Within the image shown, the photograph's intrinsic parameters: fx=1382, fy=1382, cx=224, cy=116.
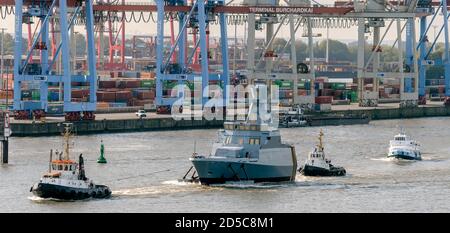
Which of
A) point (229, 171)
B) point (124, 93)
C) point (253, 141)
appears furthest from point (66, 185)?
point (124, 93)

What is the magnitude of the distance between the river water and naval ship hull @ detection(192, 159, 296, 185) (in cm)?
49

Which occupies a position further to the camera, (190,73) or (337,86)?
(337,86)

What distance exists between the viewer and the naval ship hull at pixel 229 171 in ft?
193

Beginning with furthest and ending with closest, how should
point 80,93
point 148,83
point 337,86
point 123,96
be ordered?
point 337,86 → point 148,83 → point 123,96 → point 80,93

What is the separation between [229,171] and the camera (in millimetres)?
59031

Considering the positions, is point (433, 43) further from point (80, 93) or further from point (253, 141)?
point (253, 141)

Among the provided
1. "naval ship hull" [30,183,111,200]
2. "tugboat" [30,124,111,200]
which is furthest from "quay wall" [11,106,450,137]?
"naval ship hull" [30,183,111,200]

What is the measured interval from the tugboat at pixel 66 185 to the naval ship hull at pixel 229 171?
5841mm

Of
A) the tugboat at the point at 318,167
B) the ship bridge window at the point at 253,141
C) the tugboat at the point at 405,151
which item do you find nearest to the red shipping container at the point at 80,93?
the tugboat at the point at 405,151

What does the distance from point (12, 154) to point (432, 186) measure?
23.5 metres

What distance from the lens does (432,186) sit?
6194cm

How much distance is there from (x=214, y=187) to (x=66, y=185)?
7.47m

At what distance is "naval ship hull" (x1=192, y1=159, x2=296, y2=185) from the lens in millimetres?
58875
